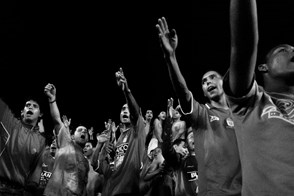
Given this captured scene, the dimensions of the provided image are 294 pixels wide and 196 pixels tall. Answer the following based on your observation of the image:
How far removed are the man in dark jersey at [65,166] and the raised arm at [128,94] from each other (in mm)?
1201

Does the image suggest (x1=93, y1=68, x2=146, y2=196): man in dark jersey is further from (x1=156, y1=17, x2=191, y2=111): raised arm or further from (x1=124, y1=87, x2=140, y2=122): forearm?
(x1=156, y1=17, x2=191, y2=111): raised arm

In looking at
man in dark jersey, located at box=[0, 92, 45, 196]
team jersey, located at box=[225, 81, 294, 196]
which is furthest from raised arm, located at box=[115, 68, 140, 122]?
team jersey, located at box=[225, 81, 294, 196]

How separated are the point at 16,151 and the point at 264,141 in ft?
13.9

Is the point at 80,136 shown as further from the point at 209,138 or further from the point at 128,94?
the point at 209,138

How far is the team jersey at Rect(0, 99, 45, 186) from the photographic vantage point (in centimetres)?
506

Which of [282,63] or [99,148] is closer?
[282,63]

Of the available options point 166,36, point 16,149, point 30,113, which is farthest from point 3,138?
point 166,36

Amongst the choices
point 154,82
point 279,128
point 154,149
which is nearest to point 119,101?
point 154,82

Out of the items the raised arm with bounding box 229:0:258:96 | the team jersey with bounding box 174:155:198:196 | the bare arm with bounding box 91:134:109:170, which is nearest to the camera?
the raised arm with bounding box 229:0:258:96

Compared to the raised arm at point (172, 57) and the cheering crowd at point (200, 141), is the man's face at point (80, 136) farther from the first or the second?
the raised arm at point (172, 57)

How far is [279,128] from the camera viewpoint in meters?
1.72

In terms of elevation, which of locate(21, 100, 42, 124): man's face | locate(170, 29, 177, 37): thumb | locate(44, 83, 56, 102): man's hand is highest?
locate(44, 83, 56, 102): man's hand

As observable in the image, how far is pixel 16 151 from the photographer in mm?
5246

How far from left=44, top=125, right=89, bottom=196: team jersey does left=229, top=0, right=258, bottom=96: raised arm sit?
4.31 metres
